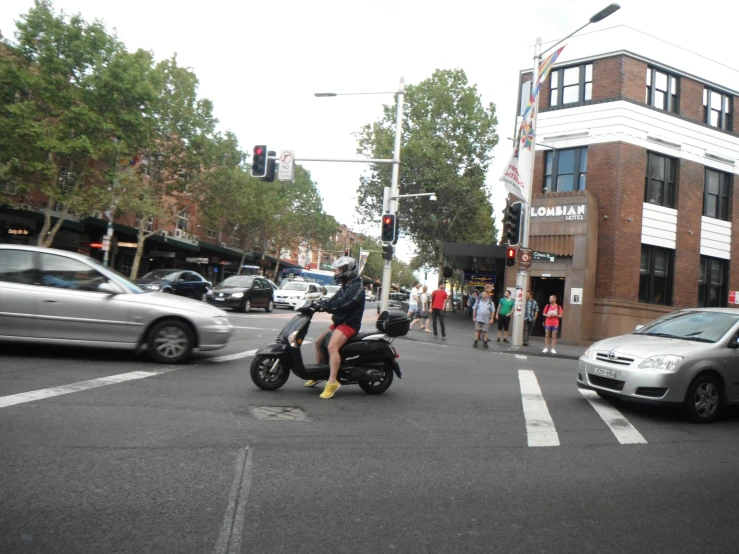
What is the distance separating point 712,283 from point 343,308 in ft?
80.2

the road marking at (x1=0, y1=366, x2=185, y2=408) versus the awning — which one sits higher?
the awning

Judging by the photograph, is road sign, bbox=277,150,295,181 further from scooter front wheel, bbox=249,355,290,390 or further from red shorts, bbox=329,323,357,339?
red shorts, bbox=329,323,357,339

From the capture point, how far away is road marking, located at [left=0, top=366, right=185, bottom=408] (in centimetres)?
600

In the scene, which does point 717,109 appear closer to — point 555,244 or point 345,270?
point 555,244

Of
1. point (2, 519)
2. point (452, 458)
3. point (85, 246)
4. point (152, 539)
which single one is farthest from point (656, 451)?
point (85, 246)

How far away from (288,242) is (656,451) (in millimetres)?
53393

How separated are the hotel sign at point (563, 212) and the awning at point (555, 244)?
2.54ft

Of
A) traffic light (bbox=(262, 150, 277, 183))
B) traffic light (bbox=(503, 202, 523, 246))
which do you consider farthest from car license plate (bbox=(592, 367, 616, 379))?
traffic light (bbox=(262, 150, 277, 183))

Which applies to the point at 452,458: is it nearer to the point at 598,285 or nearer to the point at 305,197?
the point at 598,285

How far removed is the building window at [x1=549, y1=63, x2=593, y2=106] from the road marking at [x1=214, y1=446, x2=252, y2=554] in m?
24.1

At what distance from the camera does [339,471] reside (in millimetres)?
A: 4559

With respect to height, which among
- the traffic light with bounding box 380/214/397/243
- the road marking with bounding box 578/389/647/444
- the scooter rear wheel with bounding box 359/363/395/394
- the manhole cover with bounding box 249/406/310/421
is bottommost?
the manhole cover with bounding box 249/406/310/421

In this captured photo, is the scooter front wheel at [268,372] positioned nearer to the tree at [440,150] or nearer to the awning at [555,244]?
the awning at [555,244]

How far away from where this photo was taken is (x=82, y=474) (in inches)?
160
